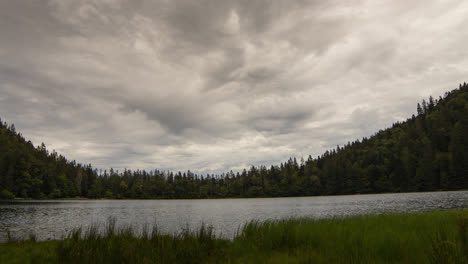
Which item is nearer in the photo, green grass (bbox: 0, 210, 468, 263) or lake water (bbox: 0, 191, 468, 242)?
green grass (bbox: 0, 210, 468, 263)

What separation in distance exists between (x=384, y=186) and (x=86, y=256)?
190791 mm

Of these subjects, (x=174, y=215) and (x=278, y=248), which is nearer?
(x=278, y=248)

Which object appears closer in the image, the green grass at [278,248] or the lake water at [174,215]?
the green grass at [278,248]

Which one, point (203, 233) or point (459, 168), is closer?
point (203, 233)

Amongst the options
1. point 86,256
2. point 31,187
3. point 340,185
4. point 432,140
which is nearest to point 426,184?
point 432,140

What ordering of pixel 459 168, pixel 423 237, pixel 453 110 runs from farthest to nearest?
pixel 453 110, pixel 459 168, pixel 423 237

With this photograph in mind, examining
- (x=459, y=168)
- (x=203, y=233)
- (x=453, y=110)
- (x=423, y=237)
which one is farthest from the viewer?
(x=453, y=110)

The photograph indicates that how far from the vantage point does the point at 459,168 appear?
133250 mm

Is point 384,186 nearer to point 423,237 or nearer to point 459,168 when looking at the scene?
point 459,168

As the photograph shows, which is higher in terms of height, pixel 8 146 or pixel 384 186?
pixel 8 146

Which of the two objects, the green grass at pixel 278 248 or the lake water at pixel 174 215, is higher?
the green grass at pixel 278 248

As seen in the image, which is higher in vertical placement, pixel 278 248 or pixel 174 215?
pixel 278 248

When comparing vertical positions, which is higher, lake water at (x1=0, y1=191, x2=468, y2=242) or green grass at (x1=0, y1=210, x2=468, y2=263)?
green grass at (x1=0, y1=210, x2=468, y2=263)

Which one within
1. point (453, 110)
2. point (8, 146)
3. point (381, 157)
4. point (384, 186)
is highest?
point (453, 110)
